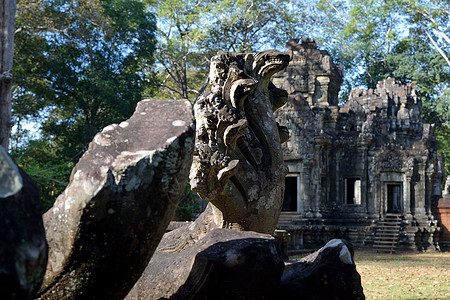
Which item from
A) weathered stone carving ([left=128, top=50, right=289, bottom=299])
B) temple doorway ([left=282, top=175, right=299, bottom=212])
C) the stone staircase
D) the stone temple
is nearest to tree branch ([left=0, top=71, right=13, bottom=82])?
weathered stone carving ([left=128, top=50, right=289, bottom=299])

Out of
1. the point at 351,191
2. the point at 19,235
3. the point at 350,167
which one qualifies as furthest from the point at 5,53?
the point at 351,191

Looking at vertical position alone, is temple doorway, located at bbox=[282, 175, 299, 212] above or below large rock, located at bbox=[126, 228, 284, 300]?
above

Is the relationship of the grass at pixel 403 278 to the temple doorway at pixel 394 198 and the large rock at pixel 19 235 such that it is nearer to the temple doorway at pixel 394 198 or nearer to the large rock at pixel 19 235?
the temple doorway at pixel 394 198

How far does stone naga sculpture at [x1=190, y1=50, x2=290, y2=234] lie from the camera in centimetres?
500

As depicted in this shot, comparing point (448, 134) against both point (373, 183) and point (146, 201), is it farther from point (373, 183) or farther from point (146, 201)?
point (146, 201)

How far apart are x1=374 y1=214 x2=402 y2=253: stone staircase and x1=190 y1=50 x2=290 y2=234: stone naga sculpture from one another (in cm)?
1551

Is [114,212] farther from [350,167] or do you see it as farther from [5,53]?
[350,167]

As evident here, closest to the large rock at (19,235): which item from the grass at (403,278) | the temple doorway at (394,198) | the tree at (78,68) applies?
the grass at (403,278)

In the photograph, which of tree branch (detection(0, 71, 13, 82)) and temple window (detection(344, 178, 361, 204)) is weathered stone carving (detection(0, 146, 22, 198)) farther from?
temple window (detection(344, 178, 361, 204))

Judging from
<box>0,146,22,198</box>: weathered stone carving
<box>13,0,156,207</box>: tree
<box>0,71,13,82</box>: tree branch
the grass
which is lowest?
the grass

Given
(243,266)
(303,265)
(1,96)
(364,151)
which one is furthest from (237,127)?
(364,151)

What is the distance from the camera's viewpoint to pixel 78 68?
2214 centimetres

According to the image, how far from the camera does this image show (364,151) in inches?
872

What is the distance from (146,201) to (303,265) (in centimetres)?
99
